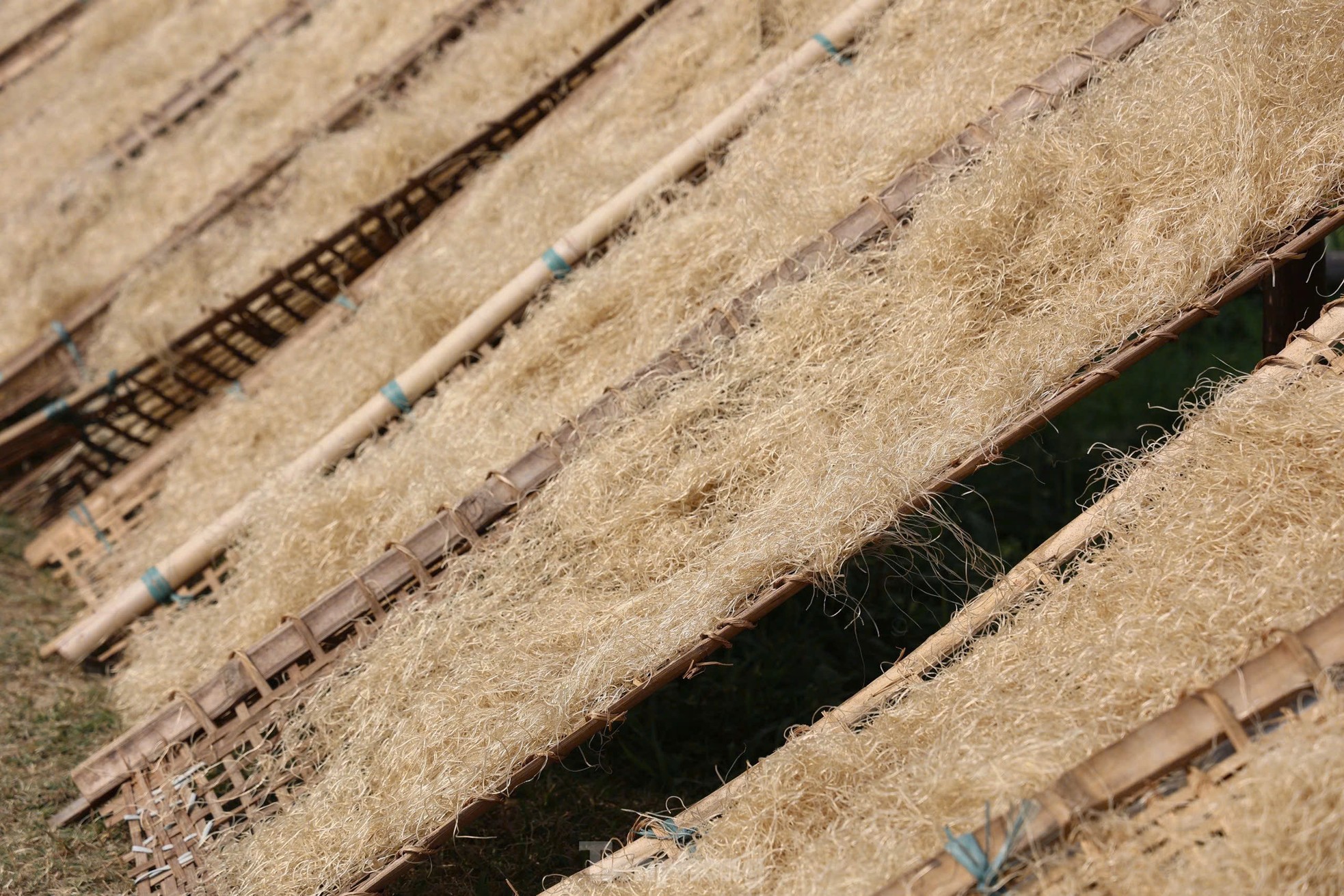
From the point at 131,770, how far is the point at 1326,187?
4199 mm

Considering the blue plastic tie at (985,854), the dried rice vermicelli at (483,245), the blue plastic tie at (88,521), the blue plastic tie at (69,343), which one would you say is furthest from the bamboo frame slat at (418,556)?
the blue plastic tie at (69,343)

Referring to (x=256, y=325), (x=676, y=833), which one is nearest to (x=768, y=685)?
(x=676, y=833)

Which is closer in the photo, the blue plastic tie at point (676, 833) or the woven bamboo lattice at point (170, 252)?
the blue plastic tie at point (676, 833)

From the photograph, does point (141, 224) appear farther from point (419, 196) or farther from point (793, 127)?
point (793, 127)

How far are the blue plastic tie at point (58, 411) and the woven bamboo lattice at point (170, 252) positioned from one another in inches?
2.2

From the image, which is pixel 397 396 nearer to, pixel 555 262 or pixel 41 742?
pixel 555 262

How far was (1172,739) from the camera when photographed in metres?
2.25

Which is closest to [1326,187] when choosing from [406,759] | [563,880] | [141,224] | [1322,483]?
[1322,483]

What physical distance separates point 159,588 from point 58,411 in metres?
1.37

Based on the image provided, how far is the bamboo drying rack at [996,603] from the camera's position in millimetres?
2961

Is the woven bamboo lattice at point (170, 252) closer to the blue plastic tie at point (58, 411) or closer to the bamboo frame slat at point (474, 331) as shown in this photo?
the blue plastic tie at point (58, 411)

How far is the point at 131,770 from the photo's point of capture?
12.2 feet

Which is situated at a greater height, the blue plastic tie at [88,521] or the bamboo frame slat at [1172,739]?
the blue plastic tie at [88,521]

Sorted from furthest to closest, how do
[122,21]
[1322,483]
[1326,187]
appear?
[122,21]
[1326,187]
[1322,483]
